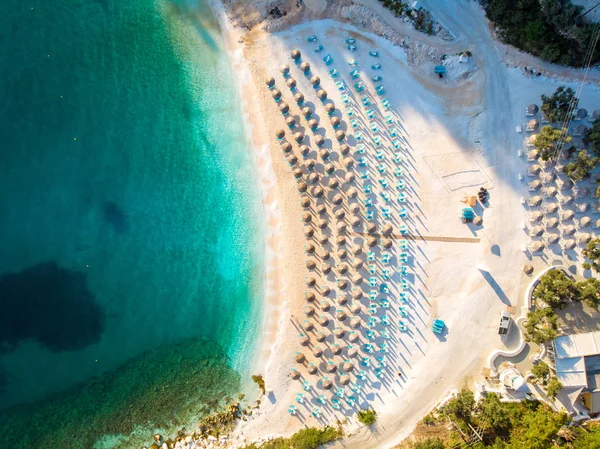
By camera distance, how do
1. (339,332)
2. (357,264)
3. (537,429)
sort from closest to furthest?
(537,429), (339,332), (357,264)

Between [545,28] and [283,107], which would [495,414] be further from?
[545,28]

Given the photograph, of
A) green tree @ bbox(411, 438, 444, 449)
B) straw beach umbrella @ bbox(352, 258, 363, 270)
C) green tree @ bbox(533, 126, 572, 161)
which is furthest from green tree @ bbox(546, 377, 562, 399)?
green tree @ bbox(533, 126, 572, 161)

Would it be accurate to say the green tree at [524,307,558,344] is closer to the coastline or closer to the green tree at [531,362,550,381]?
the green tree at [531,362,550,381]

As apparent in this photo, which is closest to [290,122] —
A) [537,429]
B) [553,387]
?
[553,387]

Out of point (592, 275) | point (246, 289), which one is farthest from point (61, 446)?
point (592, 275)

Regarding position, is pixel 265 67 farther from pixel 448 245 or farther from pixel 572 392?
pixel 572 392
